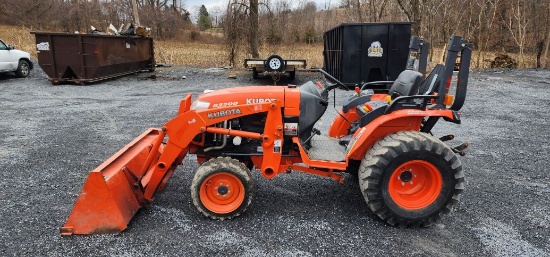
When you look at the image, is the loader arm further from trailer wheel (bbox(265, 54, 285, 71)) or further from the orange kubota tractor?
trailer wheel (bbox(265, 54, 285, 71))

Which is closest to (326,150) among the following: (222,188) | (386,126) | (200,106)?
(386,126)

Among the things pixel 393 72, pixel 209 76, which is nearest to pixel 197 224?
pixel 393 72

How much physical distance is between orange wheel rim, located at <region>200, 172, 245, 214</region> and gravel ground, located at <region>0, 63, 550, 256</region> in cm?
14

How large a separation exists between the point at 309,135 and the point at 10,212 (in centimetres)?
280

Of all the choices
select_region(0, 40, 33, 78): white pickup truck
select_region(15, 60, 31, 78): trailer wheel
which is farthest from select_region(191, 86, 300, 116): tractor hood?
select_region(15, 60, 31, 78): trailer wheel

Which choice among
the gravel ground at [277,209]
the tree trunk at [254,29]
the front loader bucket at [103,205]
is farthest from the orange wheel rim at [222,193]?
the tree trunk at [254,29]

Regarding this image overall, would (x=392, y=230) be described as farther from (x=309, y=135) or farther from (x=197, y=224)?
(x=197, y=224)

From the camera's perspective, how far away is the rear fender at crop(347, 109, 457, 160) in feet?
10.8

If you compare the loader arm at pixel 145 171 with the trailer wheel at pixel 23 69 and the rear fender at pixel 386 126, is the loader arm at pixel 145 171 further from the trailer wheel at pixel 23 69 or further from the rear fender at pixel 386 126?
the trailer wheel at pixel 23 69

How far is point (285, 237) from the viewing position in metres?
3.18

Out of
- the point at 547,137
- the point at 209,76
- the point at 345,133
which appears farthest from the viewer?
the point at 209,76

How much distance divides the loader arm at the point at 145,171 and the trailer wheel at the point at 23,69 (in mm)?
12436

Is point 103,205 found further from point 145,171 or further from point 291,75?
point 291,75

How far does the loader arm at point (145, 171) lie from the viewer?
3122mm
